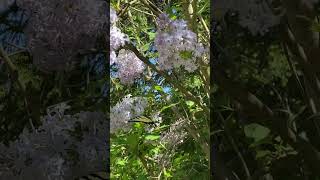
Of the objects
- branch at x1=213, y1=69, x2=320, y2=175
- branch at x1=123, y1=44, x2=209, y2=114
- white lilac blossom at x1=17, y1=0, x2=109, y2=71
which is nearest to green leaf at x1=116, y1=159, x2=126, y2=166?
branch at x1=123, y1=44, x2=209, y2=114

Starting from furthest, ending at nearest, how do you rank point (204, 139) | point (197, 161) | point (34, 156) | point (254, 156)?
1. point (197, 161)
2. point (204, 139)
3. point (34, 156)
4. point (254, 156)

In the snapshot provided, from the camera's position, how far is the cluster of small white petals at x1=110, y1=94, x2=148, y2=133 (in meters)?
1.91

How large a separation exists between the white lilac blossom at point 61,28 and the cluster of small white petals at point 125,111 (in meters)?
0.27

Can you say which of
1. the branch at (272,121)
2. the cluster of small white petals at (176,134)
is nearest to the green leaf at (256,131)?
the branch at (272,121)

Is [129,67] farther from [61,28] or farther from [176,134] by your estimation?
[61,28]

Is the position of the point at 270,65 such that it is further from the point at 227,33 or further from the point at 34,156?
the point at 34,156

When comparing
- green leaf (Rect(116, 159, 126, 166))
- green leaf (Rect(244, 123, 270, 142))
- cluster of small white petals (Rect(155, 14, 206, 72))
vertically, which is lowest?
green leaf (Rect(116, 159, 126, 166))

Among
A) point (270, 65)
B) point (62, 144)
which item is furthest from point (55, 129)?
point (270, 65)

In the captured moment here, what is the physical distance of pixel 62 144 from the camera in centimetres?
168

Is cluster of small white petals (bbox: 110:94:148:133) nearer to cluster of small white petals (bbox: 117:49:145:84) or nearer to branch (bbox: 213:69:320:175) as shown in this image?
cluster of small white petals (bbox: 117:49:145:84)

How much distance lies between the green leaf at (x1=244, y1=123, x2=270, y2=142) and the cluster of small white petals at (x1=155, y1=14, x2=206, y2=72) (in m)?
0.30

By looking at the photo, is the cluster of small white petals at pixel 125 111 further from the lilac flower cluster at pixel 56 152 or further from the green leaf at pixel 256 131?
the green leaf at pixel 256 131

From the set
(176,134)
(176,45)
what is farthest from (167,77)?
(176,134)

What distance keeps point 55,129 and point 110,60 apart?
0.85ft
